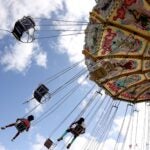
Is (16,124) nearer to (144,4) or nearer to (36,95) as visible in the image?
(36,95)

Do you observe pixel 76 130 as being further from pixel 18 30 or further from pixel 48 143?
pixel 18 30

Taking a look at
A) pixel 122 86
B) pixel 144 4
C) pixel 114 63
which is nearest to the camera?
pixel 144 4

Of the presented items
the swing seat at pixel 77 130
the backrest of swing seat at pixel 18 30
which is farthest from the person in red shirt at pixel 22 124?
the backrest of swing seat at pixel 18 30

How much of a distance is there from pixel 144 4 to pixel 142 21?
2.48 ft

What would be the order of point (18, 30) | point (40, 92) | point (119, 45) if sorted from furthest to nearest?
1. point (40, 92)
2. point (119, 45)
3. point (18, 30)

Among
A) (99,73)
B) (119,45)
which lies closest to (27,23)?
(99,73)

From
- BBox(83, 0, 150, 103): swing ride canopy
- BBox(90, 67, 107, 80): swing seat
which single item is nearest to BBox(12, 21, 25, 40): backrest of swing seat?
BBox(83, 0, 150, 103): swing ride canopy

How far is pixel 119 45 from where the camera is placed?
13.4 m

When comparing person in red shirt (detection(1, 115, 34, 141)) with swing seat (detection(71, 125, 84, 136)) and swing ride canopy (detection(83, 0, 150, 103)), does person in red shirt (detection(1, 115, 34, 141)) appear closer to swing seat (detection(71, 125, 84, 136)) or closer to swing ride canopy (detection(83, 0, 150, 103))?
swing seat (detection(71, 125, 84, 136))

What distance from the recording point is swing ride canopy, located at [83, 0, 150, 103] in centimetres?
1217

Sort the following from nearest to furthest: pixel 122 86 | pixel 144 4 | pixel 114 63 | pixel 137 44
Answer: pixel 144 4, pixel 137 44, pixel 114 63, pixel 122 86

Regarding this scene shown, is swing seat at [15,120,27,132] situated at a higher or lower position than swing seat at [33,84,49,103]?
lower

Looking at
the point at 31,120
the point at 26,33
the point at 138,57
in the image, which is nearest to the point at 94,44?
the point at 138,57

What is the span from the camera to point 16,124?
1407 cm
